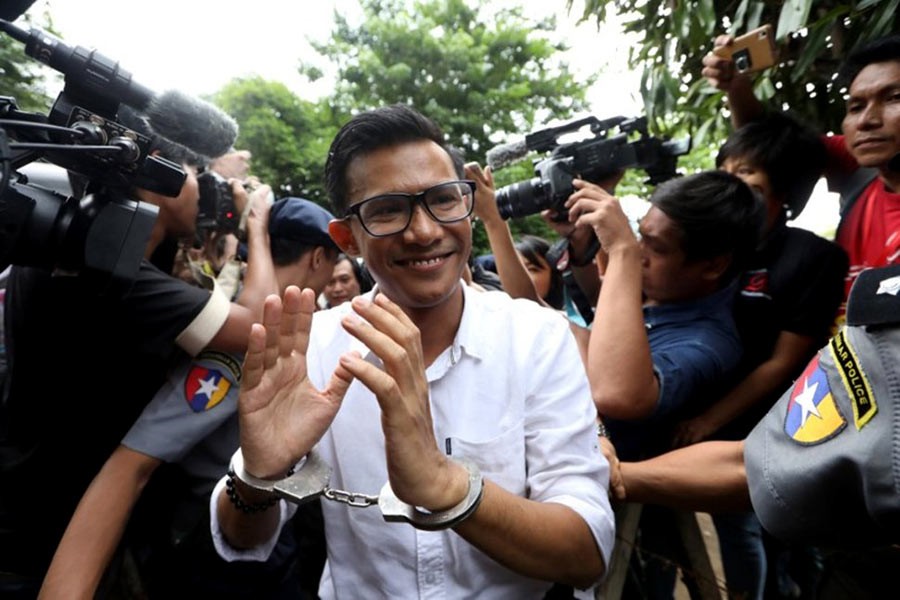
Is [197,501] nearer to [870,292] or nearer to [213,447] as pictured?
[213,447]

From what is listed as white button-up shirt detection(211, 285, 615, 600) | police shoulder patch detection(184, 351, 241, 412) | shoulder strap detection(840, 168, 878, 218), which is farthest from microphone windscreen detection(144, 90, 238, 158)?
shoulder strap detection(840, 168, 878, 218)

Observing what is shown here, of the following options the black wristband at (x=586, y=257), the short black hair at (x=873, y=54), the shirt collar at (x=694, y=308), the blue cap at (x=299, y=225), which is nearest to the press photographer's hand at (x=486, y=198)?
the black wristband at (x=586, y=257)

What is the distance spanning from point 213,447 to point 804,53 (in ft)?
7.43

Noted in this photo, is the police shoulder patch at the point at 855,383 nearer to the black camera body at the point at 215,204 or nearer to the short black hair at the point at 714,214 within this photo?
the short black hair at the point at 714,214

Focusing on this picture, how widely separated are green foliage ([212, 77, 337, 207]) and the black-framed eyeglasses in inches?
427

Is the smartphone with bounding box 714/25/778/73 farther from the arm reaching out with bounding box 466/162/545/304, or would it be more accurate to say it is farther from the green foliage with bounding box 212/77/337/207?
the green foliage with bounding box 212/77/337/207

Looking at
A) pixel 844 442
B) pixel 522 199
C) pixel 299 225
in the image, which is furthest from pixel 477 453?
pixel 299 225

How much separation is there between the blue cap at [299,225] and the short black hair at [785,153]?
5.15 feet

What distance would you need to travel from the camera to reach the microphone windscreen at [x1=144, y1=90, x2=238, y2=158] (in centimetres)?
132

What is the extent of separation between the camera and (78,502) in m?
1.50

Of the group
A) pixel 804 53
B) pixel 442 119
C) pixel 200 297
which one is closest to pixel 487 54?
pixel 442 119

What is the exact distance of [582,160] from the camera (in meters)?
2.12

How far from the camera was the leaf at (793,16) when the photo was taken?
70.1 inches

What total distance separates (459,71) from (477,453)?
455 inches
